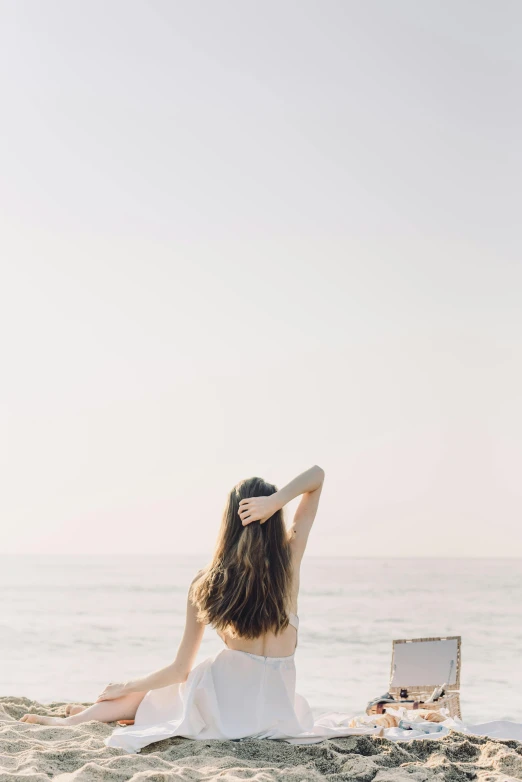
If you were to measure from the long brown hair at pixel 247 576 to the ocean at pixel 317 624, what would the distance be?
4.95m

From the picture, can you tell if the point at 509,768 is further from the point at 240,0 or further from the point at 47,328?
Result: the point at 47,328

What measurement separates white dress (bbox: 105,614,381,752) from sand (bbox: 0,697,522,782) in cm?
9

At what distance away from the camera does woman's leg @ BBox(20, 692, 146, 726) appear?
355cm

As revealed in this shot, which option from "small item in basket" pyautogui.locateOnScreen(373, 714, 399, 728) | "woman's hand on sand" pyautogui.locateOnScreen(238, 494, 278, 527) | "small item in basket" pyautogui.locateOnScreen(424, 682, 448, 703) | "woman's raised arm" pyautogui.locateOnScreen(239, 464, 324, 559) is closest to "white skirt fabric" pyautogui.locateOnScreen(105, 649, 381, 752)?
"small item in basket" pyautogui.locateOnScreen(373, 714, 399, 728)

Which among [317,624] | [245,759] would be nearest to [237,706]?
[245,759]

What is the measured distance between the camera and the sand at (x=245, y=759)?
2.67 metres

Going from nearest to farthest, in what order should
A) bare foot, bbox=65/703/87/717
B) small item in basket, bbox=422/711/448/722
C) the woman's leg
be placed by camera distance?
the woman's leg
bare foot, bbox=65/703/87/717
small item in basket, bbox=422/711/448/722

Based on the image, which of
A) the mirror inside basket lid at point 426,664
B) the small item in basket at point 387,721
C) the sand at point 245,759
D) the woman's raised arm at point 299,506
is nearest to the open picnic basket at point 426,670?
the mirror inside basket lid at point 426,664

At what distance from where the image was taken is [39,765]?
2.75 meters

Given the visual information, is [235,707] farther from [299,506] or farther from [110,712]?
[299,506]

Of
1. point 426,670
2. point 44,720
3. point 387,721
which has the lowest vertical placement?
point 44,720

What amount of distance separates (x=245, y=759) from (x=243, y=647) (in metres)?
0.51

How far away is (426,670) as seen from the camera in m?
4.68

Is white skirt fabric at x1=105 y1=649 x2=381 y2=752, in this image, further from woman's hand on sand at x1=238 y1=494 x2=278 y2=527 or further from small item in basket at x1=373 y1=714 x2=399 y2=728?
woman's hand on sand at x1=238 y1=494 x2=278 y2=527
